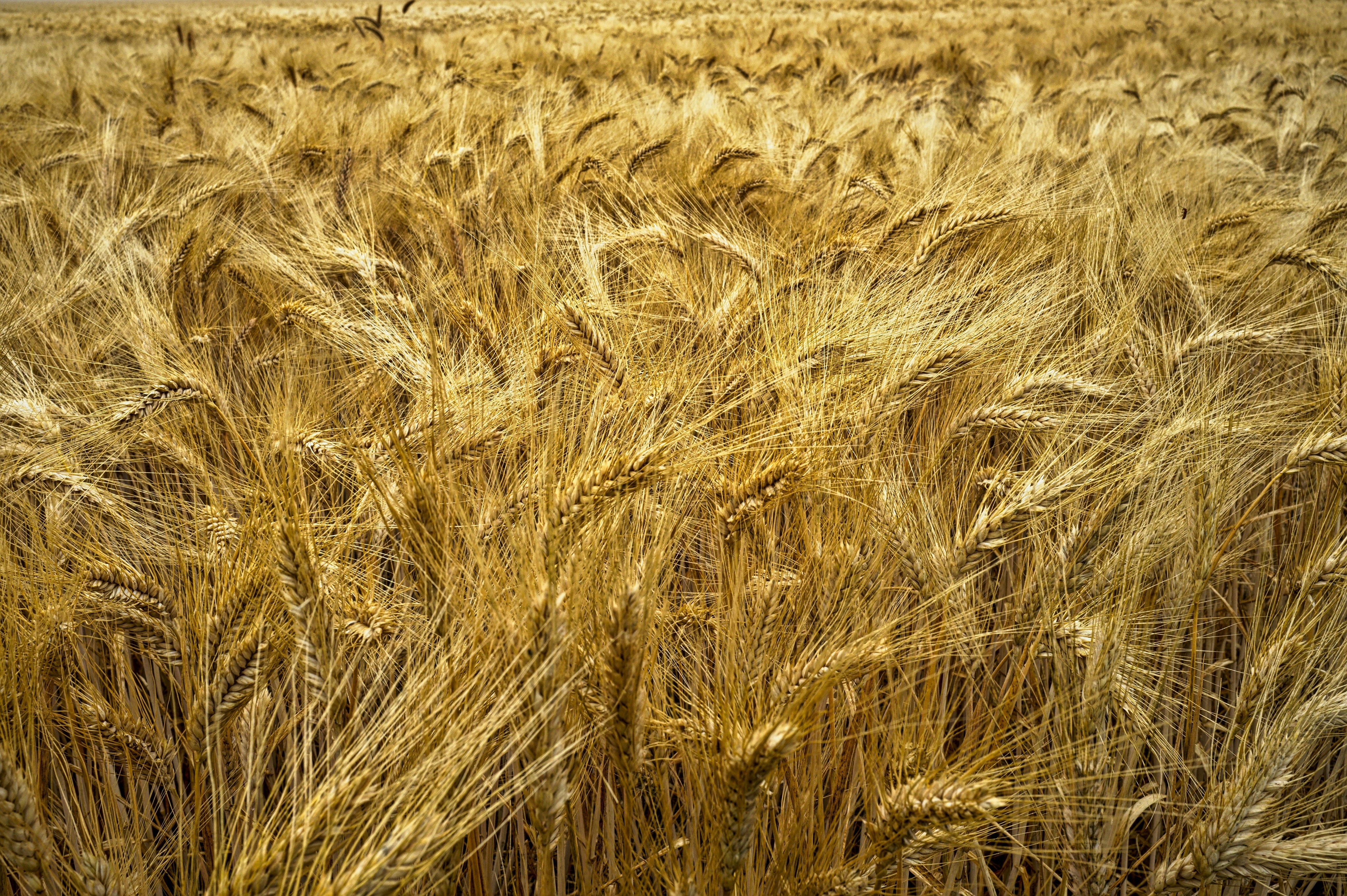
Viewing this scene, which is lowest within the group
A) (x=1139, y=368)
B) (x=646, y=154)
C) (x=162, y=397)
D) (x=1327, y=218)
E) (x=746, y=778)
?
(x=746, y=778)

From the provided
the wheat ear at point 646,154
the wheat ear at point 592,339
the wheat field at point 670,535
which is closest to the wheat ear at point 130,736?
the wheat field at point 670,535

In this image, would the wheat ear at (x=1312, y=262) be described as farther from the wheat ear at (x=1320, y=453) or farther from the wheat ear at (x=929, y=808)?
the wheat ear at (x=929, y=808)

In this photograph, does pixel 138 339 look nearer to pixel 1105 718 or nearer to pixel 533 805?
pixel 533 805

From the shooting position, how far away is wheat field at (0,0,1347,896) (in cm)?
78

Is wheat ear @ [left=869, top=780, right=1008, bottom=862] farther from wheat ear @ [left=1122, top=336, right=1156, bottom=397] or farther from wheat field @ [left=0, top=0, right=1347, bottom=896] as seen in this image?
wheat ear @ [left=1122, top=336, right=1156, bottom=397]

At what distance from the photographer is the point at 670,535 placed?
0.93m

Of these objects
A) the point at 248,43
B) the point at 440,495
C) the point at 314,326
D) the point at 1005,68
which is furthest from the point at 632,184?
the point at 248,43

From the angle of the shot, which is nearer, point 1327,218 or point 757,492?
point 757,492

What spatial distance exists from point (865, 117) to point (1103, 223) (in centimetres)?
210

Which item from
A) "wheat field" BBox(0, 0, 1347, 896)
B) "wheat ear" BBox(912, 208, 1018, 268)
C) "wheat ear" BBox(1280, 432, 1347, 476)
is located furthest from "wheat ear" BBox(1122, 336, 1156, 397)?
"wheat ear" BBox(912, 208, 1018, 268)

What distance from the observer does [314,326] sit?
176 cm

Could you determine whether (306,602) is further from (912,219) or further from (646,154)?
(646,154)

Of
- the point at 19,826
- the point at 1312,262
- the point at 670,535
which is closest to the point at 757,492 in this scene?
the point at 670,535

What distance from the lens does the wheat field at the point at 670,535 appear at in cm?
78
